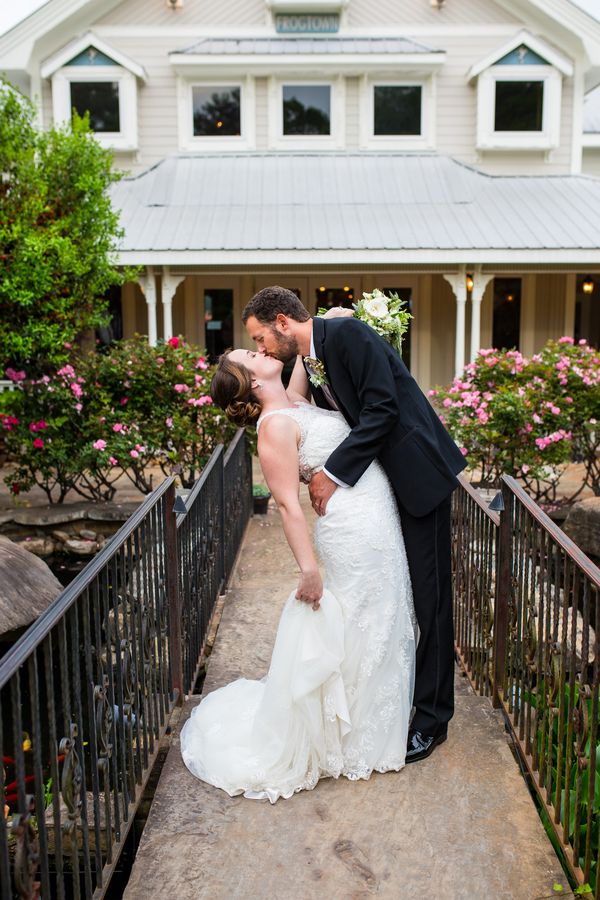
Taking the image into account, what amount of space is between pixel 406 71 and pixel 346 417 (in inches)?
537

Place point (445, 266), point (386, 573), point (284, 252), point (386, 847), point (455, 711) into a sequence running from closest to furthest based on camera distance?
point (386, 847) → point (386, 573) → point (455, 711) → point (284, 252) → point (445, 266)

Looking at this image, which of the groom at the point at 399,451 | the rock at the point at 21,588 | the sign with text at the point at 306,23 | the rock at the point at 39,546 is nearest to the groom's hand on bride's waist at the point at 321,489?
the groom at the point at 399,451

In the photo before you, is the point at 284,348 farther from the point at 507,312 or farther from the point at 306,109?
the point at 507,312

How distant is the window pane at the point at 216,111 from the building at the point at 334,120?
26 mm

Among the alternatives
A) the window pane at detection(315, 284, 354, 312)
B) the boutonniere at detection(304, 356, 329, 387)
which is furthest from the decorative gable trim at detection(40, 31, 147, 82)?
the boutonniere at detection(304, 356, 329, 387)

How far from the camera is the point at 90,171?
9.02 metres

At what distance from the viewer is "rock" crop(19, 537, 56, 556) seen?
8953 millimetres

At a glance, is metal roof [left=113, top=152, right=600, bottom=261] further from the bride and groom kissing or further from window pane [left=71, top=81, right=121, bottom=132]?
the bride and groom kissing

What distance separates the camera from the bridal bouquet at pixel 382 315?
3.79 meters

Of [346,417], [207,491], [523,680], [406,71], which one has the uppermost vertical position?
[406,71]

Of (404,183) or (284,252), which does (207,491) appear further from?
(404,183)

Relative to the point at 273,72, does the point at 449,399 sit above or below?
below

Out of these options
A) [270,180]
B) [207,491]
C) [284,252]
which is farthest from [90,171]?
[270,180]

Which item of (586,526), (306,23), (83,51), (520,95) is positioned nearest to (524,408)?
(586,526)
